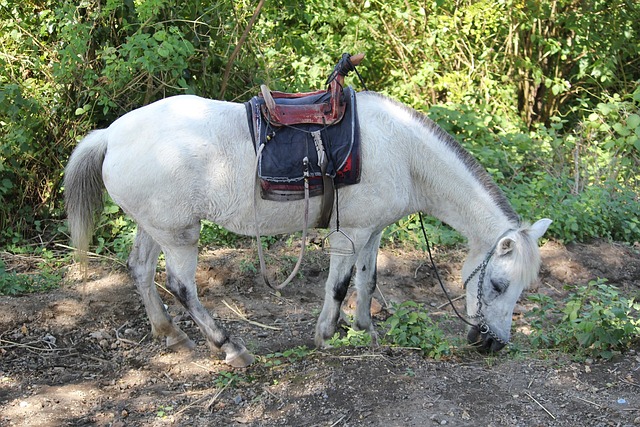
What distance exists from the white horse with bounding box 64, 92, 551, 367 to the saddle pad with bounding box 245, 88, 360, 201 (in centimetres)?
10

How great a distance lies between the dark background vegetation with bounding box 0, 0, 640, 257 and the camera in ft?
20.7

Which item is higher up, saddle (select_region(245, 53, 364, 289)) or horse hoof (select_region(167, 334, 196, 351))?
saddle (select_region(245, 53, 364, 289))

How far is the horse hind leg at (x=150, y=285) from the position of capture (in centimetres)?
493

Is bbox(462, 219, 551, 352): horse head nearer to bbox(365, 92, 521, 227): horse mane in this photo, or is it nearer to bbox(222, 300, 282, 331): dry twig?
bbox(365, 92, 521, 227): horse mane

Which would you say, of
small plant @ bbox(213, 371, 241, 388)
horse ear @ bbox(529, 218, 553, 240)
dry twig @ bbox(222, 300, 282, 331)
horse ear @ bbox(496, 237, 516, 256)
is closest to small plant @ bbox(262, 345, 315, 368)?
small plant @ bbox(213, 371, 241, 388)

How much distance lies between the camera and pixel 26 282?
5.59 m

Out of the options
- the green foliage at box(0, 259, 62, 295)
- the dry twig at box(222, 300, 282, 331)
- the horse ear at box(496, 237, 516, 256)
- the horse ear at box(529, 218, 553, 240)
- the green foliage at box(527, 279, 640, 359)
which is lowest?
the dry twig at box(222, 300, 282, 331)

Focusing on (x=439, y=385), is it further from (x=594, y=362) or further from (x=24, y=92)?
(x=24, y=92)

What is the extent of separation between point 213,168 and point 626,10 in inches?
289

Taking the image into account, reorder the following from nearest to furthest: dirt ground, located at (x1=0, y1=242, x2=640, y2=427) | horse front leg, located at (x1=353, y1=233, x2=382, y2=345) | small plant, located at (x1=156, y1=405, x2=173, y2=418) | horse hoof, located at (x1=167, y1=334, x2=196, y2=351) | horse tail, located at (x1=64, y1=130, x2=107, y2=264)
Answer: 1. dirt ground, located at (x1=0, y1=242, x2=640, y2=427)
2. small plant, located at (x1=156, y1=405, x2=173, y2=418)
3. horse tail, located at (x1=64, y1=130, x2=107, y2=264)
4. horse hoof, located at (x1=167, y1=334, x2=196, y2=351)
5. horse front leg, located at (x1=353, y1=233, x2=382, y2=345)

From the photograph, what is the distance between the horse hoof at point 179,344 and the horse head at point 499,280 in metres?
1.94

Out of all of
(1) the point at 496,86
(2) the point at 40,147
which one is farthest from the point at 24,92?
(1) the point at 496,86

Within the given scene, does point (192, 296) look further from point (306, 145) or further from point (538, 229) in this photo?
point (538, 229)

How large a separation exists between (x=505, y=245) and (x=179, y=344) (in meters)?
2.33
